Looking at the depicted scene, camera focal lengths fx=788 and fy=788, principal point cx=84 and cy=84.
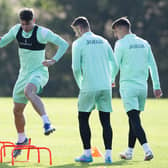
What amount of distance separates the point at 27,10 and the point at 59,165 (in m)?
2.24

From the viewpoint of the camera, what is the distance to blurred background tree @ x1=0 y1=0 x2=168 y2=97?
177 ft

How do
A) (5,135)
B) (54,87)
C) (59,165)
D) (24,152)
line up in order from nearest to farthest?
(59,165) → (24,152) → (5,135) → (54,87)

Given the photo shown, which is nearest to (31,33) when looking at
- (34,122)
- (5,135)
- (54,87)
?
(5,135)

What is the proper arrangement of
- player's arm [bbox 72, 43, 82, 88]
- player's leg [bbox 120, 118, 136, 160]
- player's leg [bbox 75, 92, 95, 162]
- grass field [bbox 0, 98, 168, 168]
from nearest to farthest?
player's arm [bbox 72, 43, 82, 88]
player's leg [bbox 75, 92, 95, 162]
grass field [bbox 0, 98, 168, 168]
player's leg [bbox 120, 118, 136, 160]

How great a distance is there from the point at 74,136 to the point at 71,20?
40.0 meters

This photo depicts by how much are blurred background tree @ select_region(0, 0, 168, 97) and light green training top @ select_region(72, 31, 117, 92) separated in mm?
41001

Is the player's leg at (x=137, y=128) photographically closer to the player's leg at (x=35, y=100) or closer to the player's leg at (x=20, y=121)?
the player's leg at (x=35, y=100)

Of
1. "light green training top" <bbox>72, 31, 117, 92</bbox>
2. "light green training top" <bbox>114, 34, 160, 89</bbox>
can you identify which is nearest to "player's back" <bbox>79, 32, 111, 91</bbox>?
"light green training top" <bbox>72, 31, 117, 92</bbox>

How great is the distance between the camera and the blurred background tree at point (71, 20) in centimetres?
5381

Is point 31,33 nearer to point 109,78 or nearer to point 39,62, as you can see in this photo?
point 39,62

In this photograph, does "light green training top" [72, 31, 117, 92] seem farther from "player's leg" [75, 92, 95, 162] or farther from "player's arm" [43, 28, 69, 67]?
"player's arm" [43, 28, 69, 67]

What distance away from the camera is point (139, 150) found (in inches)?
527

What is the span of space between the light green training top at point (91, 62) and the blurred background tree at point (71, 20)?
41.0 metres

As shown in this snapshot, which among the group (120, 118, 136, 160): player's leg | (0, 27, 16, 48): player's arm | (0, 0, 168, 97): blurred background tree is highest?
(0, 0, 168, 97): blurred background tree
